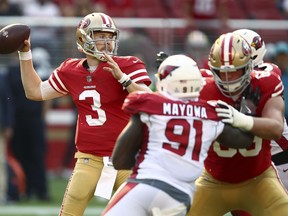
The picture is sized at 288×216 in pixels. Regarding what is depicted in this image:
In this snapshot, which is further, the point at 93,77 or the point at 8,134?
the point at 8,134

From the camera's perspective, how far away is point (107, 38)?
6.82m

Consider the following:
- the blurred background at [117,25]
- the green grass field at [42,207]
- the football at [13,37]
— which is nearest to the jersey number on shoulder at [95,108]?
the football at [13,37]

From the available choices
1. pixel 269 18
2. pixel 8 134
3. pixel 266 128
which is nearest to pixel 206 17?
pixel 269 18

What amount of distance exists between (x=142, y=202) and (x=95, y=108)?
4.23ft

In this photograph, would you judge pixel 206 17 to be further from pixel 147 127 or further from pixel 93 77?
pixel 147 127

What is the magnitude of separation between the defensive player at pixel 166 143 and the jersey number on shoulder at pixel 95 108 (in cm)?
99

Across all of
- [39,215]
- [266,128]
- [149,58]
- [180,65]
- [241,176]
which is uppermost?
[180,65]

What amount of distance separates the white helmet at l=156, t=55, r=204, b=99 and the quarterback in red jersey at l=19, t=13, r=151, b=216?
32.5 inches

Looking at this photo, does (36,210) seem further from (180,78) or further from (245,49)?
(180,78)

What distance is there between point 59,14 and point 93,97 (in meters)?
6.59

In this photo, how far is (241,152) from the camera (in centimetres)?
643

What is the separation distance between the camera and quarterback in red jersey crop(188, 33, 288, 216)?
20.3ft

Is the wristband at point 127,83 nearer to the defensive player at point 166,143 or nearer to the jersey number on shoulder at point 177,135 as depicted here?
the defensive player at point 166,143

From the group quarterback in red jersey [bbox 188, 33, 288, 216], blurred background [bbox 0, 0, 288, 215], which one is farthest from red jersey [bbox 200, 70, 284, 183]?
blurred background [bbox 0, 0, 288, 215]
